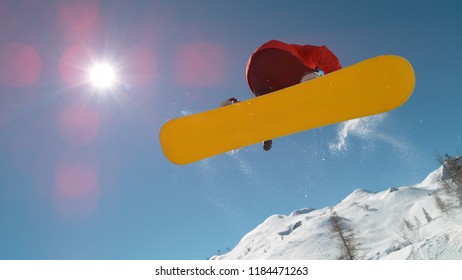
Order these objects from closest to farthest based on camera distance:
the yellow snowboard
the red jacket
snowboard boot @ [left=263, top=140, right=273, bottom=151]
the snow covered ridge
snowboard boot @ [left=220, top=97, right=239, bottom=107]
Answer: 1. the yellow snowboard
2. the red jacket
3. snowboard boot @ [left=220, top=97, right=239, bottom=107]
4. snowboard boot @ [left=263, top=140, right=273, bottom=151]
5. the snow covered ridge

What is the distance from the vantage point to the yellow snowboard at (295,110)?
150 inches

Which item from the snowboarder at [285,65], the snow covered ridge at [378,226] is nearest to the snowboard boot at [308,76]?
the snowboarder at [285,65]

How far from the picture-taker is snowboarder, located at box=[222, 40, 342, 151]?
4.07 metres

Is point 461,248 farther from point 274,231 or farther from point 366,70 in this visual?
point 274,231

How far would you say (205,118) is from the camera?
14.2 feet

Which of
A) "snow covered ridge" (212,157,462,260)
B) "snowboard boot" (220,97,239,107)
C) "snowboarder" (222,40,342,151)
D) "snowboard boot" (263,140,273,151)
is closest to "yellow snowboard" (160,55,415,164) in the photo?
"snowboard boot" (220,97,239,107)

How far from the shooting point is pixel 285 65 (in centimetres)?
416

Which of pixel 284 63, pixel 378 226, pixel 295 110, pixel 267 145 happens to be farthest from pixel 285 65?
pixel 378 226

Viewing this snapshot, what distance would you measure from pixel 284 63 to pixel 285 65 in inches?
1.3

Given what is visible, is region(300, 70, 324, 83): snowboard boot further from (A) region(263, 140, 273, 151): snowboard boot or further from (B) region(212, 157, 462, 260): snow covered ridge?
(B) region(212, 157, 462, 260): snow covered ridge

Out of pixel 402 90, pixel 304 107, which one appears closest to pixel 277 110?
pixel 304 107

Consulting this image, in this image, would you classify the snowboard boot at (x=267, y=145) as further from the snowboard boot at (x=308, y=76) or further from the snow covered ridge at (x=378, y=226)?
the snow covered ridge at (x=378, y=226)

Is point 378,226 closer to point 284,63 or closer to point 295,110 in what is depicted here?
point 295,110

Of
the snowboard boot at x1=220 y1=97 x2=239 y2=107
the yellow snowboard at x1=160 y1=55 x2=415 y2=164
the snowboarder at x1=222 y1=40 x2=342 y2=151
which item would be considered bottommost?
the yellow snowboard at x1=160 y1=55 x2=415 y2=164
